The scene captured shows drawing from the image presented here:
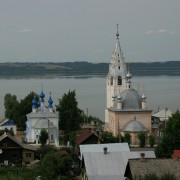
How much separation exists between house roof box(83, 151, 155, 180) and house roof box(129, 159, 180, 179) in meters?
2.26

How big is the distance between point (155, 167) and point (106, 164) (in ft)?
10.0

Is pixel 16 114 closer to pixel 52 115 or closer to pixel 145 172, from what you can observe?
pixel 52 115

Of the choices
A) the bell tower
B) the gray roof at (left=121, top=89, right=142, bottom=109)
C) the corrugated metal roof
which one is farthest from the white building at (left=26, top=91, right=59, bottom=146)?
the corrugated metal roof

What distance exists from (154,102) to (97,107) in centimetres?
853

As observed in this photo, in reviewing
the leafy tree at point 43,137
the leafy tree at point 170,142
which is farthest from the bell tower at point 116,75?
the leafy tree at point 170,142

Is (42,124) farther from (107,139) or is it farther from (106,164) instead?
(106,164)

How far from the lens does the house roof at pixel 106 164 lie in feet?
50.9

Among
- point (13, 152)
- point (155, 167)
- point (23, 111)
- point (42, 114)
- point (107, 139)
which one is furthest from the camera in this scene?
point (23, 111)

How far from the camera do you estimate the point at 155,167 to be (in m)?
13.2

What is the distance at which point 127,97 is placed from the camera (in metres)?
31.2

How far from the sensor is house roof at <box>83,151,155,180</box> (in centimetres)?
1552

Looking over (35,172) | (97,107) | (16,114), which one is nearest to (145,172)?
(35,172)

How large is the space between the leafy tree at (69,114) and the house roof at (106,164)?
1804cm

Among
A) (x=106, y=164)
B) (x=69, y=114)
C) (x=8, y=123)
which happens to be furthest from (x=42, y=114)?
(x=106, y=164)
